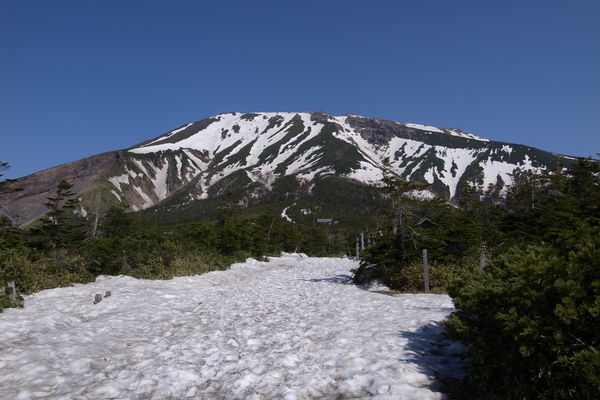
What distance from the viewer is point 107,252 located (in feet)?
51.5

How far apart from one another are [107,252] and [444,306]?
1378 cm

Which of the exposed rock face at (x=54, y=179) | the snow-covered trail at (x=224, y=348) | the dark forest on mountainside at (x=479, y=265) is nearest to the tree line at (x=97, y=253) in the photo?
the dark forest on mountainside at (x=479, y=265)

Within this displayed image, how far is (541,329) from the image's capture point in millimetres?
3357

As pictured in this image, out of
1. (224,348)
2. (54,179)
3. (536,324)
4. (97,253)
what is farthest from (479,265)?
(54,179)

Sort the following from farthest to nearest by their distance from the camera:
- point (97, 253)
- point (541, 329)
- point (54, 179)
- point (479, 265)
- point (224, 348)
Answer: point (54, 179)
point (97, 253)
point (479, 265)
point (224, 348)
point (541, 329)

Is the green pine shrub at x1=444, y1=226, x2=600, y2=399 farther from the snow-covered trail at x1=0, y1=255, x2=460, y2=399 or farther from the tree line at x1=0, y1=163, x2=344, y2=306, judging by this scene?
the tree line at x1=0, y1=163, x2=344, y2=306

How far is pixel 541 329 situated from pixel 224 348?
5.07m

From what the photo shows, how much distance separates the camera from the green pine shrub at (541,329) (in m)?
3.11

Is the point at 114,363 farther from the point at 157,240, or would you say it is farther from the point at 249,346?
the point at 157,240

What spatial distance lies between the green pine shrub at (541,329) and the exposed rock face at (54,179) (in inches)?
7008

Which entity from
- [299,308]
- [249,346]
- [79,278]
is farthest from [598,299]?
[79,278]

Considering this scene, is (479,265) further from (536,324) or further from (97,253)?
(97,253)

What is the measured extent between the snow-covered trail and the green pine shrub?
2.52 ft

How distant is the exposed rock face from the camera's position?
16200cm
